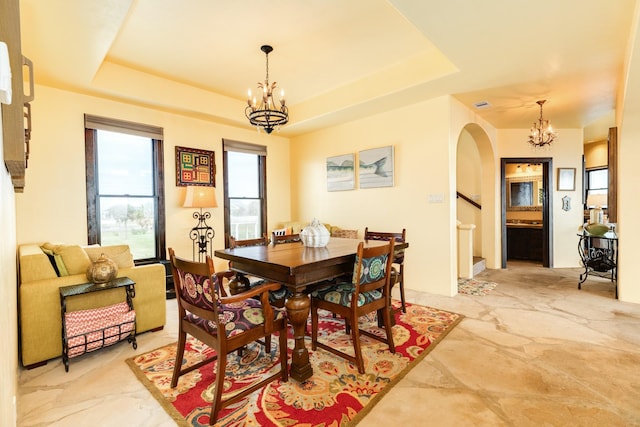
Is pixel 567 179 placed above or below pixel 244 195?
above

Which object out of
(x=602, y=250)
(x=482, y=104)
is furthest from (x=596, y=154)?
(x=482, y=104)

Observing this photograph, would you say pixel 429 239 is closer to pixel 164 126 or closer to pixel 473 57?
pixel 473 57

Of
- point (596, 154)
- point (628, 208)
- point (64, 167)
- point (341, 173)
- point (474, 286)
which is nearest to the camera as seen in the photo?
point (64, 167)

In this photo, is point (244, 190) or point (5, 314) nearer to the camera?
point (5, 314)

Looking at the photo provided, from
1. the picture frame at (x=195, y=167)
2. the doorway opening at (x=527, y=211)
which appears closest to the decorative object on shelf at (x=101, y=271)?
the picture frame at (x=195, y=167)

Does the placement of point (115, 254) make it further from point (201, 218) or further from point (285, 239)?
point (201, 218)

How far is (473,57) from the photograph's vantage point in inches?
116

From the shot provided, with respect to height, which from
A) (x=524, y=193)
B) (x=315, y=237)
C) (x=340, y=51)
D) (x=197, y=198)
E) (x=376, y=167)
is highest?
(x=340, y=51)

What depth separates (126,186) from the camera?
4.03 metres

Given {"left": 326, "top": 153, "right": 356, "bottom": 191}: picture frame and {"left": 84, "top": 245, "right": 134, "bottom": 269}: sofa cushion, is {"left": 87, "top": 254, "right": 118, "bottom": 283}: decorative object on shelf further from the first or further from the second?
{"left": 326, "top": 153, "right": 356, "bottom": 191}: picture frame

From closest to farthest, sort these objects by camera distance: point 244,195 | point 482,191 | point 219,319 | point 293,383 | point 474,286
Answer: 1. point 219,319
2. point 293,383
3. point 474,286
4. point 244,195
5. point 482,191

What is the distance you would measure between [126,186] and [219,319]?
10.6ft

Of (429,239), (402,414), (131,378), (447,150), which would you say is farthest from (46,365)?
(447,150)

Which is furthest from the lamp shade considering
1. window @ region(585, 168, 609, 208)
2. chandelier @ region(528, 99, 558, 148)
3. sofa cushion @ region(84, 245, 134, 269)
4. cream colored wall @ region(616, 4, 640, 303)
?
window @ region(585, 168, 609, 208)
